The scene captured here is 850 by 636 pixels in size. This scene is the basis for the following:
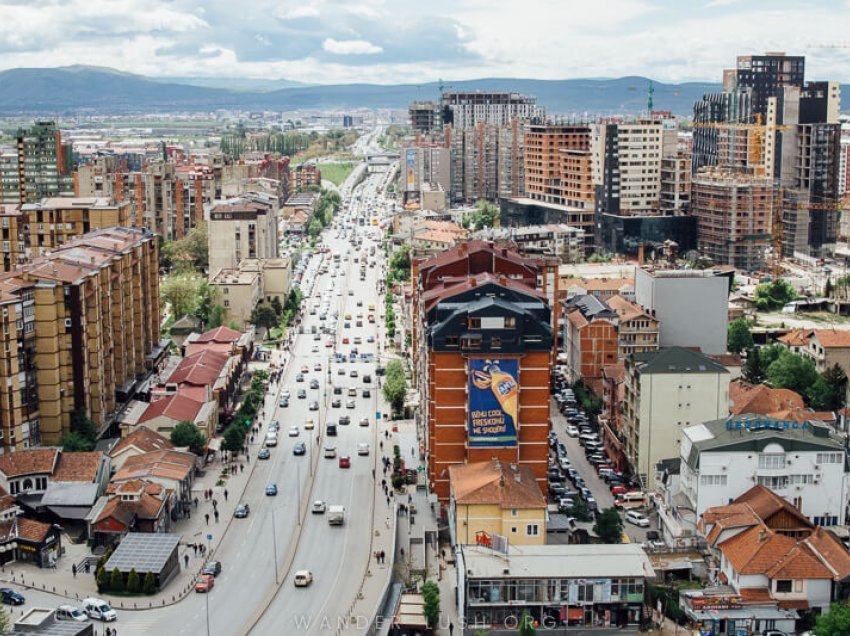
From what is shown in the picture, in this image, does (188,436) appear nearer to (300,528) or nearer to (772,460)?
(300,528)

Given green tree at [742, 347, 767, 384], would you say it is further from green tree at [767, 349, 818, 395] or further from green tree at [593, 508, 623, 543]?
green tree at [593, 508, 623, 543]

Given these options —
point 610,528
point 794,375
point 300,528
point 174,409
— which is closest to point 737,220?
point 794,375

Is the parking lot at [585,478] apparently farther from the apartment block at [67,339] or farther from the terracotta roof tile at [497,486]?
the apartment block at [67,339]

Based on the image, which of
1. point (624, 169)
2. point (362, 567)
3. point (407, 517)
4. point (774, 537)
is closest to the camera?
point (774, 537)

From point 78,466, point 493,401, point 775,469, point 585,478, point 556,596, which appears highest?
point 493,401

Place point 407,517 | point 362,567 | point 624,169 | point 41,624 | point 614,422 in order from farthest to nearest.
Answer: point 624,169 → point 614,422 → point 407,517 → point 362,567 → point 41,624

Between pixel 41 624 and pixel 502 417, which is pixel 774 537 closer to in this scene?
pixel 502 417

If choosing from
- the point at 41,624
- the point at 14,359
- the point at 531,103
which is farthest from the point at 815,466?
the point at 531,103
